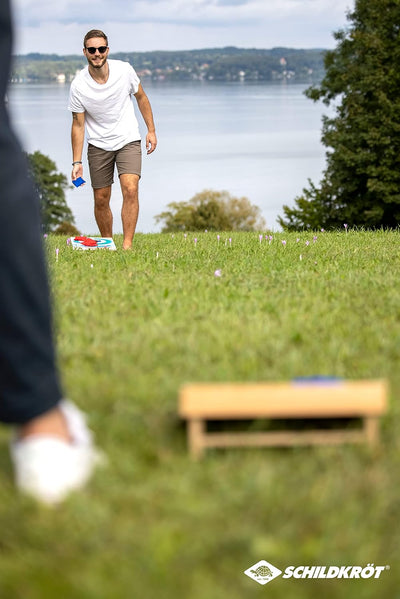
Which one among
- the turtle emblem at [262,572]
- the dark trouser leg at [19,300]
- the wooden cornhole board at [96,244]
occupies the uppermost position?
the dark trouser leg at [19,300]

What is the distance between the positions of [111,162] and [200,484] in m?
7.53

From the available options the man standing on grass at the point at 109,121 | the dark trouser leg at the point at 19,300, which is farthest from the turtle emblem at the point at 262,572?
the man standing on grass at the point at 109,121

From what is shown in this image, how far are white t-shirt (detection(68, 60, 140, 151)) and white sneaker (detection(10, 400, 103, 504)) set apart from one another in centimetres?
723

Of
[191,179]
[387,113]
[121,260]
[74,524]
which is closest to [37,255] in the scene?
[74,524]

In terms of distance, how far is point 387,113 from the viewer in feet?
110

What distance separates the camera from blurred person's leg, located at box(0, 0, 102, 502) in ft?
7.57

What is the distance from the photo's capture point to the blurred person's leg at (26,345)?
2.31 m

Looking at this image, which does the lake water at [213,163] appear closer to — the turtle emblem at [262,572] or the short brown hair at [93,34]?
the short brown hair at [93,34]

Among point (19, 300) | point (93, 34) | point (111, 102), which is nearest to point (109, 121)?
point (111, 102)

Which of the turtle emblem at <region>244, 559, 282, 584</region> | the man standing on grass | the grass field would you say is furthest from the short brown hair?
the turtle emblem at <region>244, 559, 282, 584</region>

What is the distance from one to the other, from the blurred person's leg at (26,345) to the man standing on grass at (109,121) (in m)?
6.83

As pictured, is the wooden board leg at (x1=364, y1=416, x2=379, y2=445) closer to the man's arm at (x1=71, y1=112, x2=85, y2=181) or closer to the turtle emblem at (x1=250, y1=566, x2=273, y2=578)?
the turtle emblem at (x1=250, y1=566, x2=273, y2=578)

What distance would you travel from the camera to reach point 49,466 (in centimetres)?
233

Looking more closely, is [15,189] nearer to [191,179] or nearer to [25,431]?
[25,431]
